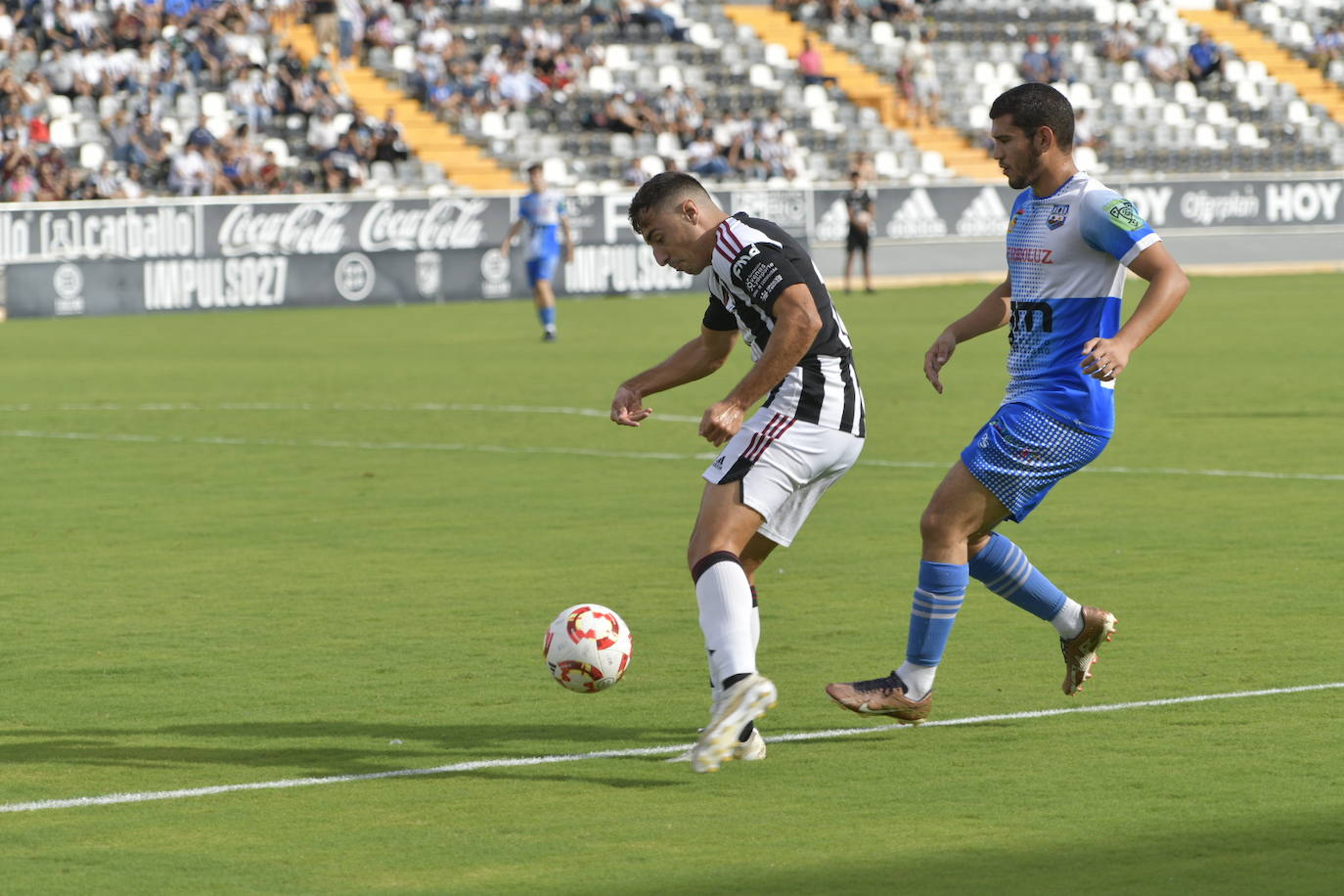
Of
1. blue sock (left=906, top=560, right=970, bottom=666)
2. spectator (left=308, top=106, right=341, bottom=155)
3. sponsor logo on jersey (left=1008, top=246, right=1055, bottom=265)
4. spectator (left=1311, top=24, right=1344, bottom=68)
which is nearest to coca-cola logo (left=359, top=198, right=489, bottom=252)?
spectator (left=308, top=106, right=341, bottom=155)

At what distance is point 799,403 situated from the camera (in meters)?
6.75

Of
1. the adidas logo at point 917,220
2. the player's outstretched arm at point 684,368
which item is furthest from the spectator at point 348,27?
the player's outstretched arm at point 684,368

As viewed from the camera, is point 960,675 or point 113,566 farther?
point 113,566

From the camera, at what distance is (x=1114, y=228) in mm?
6754

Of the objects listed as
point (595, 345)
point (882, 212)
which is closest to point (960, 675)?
point (595, 345)

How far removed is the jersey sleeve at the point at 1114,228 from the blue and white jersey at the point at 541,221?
21764 mm

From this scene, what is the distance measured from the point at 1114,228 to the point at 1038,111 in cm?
45

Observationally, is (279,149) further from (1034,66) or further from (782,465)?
(782,465)

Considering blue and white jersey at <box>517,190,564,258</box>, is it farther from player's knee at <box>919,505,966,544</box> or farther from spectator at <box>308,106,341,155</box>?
player's knee at <box>919,505,966,544</box>

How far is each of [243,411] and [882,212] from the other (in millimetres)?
22876

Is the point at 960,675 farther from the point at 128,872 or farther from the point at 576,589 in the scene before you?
the point at 128,872

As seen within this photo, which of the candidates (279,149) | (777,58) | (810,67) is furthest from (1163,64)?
(279,149)

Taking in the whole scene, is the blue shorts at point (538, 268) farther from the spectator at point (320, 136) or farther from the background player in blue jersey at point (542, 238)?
the spectator at point (320, 136)

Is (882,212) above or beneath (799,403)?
beneath
